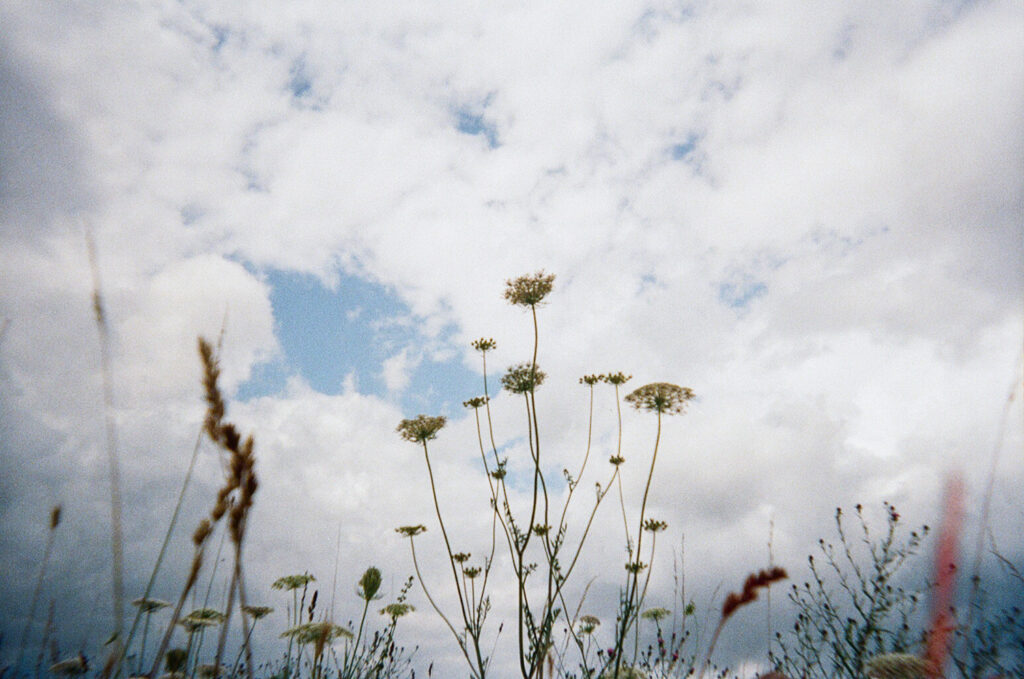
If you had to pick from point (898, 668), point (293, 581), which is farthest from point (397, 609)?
point (898, 668)

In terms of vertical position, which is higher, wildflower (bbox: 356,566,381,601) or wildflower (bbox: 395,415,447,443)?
wildflower (bbox: 395,415,447,443)

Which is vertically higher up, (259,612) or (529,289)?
(529,289)

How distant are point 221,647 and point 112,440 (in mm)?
782

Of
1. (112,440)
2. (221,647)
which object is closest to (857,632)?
(221,647)

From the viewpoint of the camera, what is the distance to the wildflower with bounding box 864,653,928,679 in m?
3.63

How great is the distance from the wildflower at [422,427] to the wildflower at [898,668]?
4792 millimetres

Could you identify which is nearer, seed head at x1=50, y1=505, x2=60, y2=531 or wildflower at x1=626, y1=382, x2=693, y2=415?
seed head at x1=50, y1=505, x2=60, y2=531

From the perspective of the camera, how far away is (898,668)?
3744mm

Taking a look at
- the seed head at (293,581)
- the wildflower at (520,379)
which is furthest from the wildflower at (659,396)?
the seed head at (293,581)

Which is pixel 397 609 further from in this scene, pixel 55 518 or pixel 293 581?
pixel 55 518

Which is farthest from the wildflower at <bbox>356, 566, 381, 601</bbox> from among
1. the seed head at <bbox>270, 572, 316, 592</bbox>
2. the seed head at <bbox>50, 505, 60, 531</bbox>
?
the seed head at <bbox>50, 505, 60, 531</bbox>

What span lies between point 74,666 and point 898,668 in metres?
6.31

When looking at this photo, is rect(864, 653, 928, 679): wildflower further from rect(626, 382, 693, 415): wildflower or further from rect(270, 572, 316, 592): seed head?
rect(270, 572, 316, 592): seed head

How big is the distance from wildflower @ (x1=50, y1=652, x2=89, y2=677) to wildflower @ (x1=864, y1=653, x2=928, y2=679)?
20.3ft
